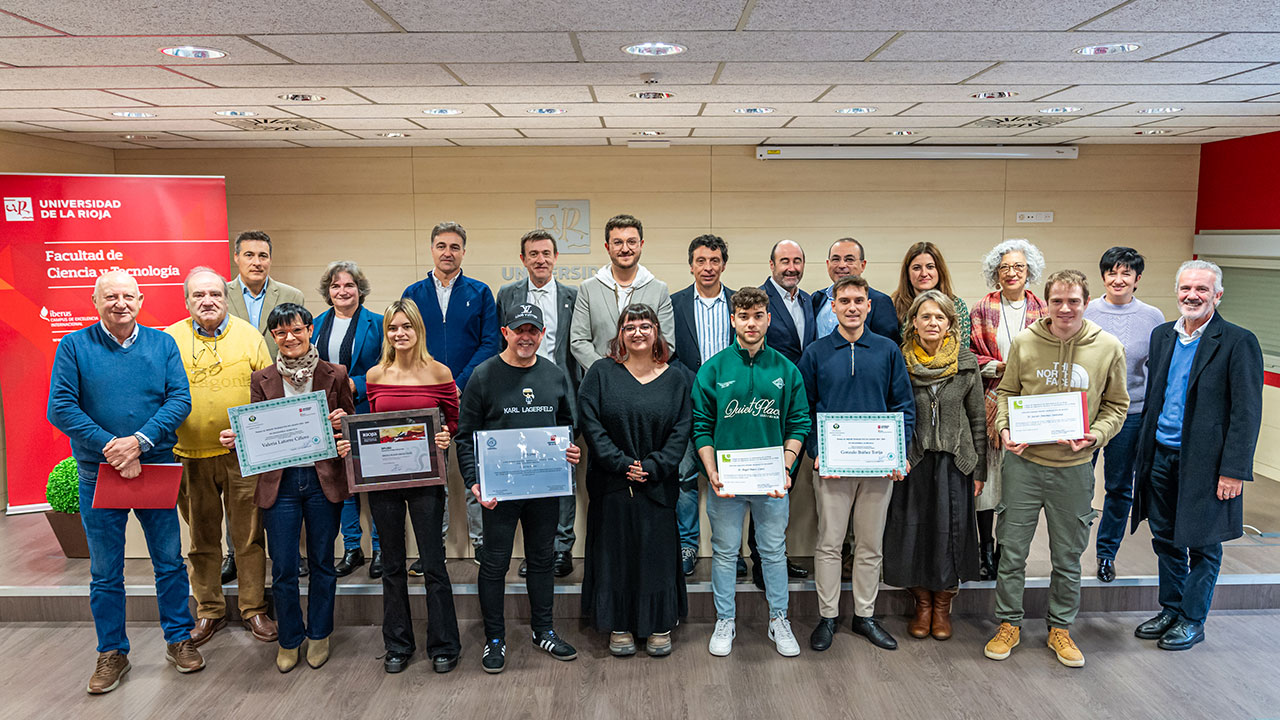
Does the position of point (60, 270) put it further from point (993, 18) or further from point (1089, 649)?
point (1089, 649)

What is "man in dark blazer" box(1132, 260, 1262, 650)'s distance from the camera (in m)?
3.37

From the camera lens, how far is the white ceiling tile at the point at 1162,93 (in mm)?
4367

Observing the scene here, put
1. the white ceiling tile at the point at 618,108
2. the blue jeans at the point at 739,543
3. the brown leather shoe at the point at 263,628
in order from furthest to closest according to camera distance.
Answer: the white ceiling tile at the point at 618,108, the brown leather shoe at the point at 263,628, the blue jeans at the point at 739,543

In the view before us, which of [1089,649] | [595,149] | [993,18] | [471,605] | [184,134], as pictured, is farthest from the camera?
[595,149]

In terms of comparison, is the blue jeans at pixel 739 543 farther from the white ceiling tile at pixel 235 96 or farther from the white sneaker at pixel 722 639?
the white ceiling tile at pixel 235 96

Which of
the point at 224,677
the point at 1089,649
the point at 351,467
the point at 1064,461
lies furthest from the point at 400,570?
the point at 1089,649

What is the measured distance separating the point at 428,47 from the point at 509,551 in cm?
224

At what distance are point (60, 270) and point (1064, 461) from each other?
6106 mm

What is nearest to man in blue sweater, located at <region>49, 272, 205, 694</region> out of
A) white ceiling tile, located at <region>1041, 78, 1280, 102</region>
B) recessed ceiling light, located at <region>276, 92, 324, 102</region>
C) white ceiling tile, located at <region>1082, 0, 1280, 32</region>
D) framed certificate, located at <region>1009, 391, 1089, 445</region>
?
recessed ceiling light, located at <region>276, 92, 324, 102</region>

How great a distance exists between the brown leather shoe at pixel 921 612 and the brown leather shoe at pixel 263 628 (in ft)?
9.68

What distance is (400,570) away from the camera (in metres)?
3.30

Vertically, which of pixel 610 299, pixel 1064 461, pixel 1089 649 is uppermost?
pixel 610 299

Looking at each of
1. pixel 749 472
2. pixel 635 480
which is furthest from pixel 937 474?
pixel 635 480

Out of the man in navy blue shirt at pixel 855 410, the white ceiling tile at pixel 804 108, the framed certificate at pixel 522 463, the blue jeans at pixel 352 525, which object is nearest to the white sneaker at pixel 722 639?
the man in navy blue shirt at pixel 855 410
